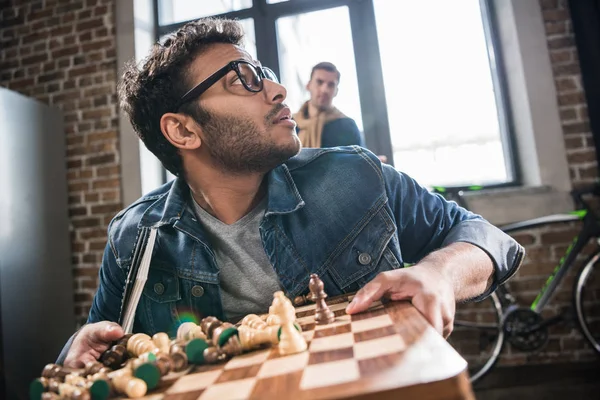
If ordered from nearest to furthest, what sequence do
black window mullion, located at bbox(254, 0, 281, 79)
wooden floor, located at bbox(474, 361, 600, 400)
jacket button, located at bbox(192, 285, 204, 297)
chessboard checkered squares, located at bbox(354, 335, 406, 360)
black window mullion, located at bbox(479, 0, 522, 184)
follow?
chessboard checkered squares, located at bbox(354, 335, 406, 360) < jacket button, located at bbox(192, 285, 204, 297) < wooden floor, located at bbox(474, 361, 600, 400) < black window mullion, located at bbox(479, 0, 522, 184) < black window mullion, located at bbox(254, 0, 281, 79)

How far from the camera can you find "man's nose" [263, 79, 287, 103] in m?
1.27

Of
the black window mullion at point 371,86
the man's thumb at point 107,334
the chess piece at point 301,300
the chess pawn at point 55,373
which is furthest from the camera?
the black window mullion at point 371,86

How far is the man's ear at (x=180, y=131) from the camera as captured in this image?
4.42 feet

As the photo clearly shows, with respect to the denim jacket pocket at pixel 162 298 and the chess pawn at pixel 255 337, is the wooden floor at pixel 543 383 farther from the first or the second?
the chess pawn at pixel 255 337

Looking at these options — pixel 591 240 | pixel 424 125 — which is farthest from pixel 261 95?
pixel 591 240

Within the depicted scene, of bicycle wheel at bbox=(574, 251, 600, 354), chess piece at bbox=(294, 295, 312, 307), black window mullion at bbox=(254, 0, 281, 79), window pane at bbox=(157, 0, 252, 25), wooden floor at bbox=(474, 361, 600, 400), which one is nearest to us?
chess piece at bbox=(294, 295, 312, 307)

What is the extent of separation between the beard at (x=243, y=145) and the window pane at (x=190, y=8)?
2.49 metres

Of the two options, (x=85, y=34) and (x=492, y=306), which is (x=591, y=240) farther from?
(x=85, y=34)

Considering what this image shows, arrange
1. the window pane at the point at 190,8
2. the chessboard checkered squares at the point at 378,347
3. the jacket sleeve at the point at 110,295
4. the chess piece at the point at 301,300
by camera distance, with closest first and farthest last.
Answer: the chessboard checkered squares at the point at 378,347, the chess piece at the point at 301,300, the jacket sleeve at the point at 110,295, the window pane at the point at 190,8

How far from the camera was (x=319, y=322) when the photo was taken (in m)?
0.71

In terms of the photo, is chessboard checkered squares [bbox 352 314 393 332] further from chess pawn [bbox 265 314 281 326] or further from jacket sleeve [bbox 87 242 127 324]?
jacket sleeve [bbox 87 242 127 324]

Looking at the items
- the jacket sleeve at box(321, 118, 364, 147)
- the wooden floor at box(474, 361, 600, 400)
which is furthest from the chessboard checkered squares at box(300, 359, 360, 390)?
the wooden floor at box(474, 361, 600, 400)

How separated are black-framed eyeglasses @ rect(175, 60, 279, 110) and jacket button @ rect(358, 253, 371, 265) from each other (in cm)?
58

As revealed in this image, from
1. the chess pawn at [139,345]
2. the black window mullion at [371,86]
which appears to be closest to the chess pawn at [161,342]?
the chess pawn at [139,345]
